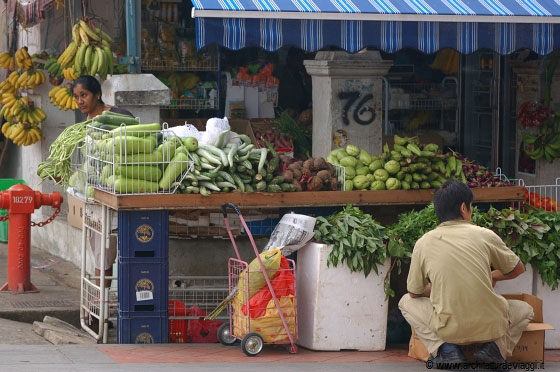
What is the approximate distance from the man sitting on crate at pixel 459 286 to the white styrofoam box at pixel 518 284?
1080 mm

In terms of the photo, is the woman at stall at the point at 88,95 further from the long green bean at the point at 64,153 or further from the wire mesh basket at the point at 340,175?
the wire mesh basket at the point at 340,175

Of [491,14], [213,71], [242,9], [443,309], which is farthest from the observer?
[213,71]

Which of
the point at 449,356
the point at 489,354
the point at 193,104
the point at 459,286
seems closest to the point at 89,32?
the point at 193,104

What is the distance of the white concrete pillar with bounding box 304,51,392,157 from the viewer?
11609mm

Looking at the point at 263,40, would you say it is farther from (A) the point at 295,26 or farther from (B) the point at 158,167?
(B) the point at 158,167

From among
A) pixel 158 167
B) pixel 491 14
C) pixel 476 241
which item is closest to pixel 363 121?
pixel 491 14

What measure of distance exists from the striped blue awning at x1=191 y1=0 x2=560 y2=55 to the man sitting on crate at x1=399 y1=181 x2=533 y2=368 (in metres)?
2.41

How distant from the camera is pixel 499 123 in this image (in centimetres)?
1426

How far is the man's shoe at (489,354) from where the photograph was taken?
7594mm

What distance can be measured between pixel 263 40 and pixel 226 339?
2.46m

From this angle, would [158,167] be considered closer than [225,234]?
Yes

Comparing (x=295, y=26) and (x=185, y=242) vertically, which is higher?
(x=295, y=26)

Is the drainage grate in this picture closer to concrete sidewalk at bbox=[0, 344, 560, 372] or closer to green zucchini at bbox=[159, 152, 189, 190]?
concrete sidewalk at bbox=[0, 344, 560, 372]

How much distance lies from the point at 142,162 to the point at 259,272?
1268 mm
